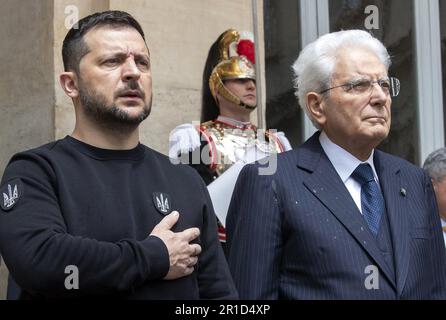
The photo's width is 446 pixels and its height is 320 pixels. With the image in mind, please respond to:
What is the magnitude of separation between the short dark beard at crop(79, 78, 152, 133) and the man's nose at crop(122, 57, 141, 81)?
0.02m

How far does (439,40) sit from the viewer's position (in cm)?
773

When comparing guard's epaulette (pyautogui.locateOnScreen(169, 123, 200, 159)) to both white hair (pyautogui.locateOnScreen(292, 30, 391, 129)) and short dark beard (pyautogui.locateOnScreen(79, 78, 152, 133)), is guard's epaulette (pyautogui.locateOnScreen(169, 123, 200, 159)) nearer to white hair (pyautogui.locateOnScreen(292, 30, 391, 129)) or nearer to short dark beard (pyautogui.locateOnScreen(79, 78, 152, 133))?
A: white hair (pyautogui.locateOnScreen(292, 30, 391, 129))

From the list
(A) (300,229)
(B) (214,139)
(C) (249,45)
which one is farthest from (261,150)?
(A) (300,229)

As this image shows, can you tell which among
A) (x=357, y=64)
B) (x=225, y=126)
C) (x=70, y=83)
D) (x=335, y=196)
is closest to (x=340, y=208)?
(x=335, y=196)

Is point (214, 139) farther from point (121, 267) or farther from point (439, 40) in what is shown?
point (439, 40)

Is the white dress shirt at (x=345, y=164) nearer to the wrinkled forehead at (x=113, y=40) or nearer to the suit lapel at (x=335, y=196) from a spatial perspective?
the suit lapel at (x=335, y=196)

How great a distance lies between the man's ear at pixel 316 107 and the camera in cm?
331

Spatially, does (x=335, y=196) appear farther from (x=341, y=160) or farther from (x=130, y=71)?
(x=130, y=71)

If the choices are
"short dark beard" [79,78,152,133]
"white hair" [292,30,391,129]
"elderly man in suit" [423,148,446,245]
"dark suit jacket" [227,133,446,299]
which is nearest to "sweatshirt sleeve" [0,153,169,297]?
"short dark beard" [79,78,152,133]

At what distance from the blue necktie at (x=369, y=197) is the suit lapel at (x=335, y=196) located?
0.19 ft

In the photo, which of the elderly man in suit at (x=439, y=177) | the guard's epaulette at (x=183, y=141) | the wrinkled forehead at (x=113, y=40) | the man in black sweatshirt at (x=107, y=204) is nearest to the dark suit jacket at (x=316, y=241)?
the man in black sweatshirt at (x=107, y=204)

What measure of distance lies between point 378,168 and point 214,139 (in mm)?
1977

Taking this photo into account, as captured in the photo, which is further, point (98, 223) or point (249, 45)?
point (249, 45)

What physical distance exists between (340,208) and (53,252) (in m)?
1.09
